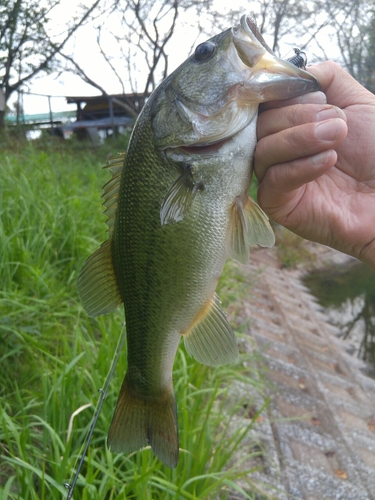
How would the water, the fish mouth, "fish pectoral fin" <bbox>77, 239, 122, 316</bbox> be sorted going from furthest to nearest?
1. the water
2. "fish pectoral fin" <bbox>77, 239, 122, 316</bbox>
3. the fish mouth

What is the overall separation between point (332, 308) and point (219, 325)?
843cm

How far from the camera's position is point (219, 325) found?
154 cm

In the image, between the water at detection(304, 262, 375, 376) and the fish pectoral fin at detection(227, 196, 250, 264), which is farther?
the water at detection(304, 262, 375, 376)

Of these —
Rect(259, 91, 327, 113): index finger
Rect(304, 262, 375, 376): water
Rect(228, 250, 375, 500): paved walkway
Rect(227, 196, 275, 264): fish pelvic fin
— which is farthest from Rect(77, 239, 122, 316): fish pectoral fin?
Rect(304, 262, 375, 376): water

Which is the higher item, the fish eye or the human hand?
the fish eye

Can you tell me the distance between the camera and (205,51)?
1.39 meters

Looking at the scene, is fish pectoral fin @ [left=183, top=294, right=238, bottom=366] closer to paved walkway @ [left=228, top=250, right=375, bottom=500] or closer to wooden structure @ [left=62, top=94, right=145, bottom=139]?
paved walkway @ [left=228, top=250, right=375, bottom=500]

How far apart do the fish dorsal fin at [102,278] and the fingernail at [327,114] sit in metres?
0.64

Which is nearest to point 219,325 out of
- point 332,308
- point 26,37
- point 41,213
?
point 41,213

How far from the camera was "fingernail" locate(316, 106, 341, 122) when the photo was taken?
4.37 ft

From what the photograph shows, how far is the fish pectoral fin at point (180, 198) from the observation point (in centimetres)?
134

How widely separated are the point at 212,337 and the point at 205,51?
36.4 inches

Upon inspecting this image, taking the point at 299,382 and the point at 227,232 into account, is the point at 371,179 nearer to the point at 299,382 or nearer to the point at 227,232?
the point at 227,232

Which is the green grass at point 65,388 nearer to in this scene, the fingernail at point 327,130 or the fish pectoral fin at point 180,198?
the fish pectoral fin at point 180,198
